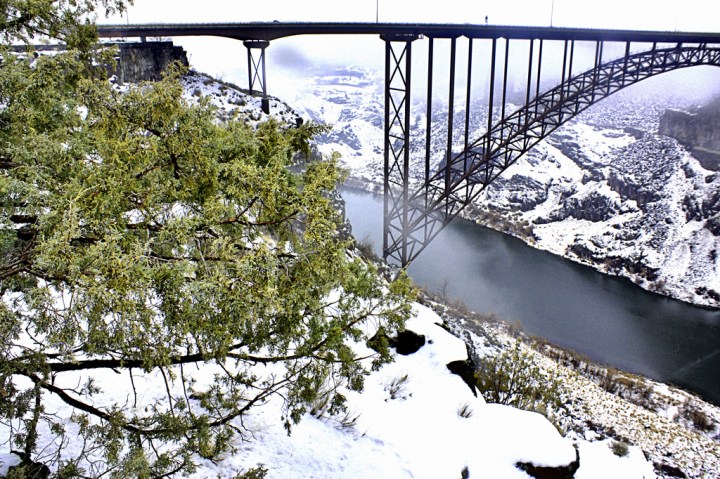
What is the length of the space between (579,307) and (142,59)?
25553 mm

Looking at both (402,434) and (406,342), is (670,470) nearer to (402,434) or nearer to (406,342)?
(406,342)

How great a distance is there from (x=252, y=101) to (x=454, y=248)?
23.7 metres

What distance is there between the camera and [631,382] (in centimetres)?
2030

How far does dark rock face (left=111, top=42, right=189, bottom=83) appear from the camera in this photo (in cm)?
1591

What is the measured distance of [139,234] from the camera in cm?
329

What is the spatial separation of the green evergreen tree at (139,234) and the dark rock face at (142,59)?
1327cm

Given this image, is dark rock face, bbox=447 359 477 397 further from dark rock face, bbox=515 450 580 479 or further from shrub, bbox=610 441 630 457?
shrub, bbox=610 441 630 457

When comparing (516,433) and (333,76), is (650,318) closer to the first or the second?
(516,433)

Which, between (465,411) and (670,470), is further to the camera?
(670,470)

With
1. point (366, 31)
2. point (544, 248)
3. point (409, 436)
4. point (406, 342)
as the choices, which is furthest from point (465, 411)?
point (544, 248)

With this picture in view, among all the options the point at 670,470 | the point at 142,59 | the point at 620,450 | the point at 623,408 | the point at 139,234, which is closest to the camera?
the point at 139,234

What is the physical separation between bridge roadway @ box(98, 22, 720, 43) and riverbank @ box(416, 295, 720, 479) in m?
8.13

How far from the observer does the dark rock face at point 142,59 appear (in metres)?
15.9

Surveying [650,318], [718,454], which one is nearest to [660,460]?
[718,454]
